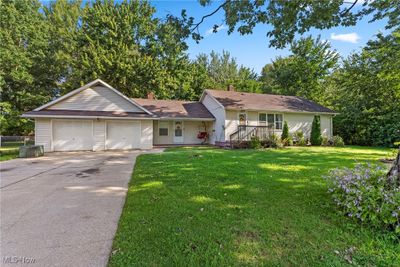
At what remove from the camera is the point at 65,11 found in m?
28.5

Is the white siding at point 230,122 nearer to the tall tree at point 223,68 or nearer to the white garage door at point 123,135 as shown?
the white garage door at point 123,135

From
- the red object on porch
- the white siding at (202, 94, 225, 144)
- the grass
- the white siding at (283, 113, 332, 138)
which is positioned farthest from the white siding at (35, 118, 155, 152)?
the white siding at (283, 113, 332, 138)

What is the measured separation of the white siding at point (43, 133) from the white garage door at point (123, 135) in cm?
332

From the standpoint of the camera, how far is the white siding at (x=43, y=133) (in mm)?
12953

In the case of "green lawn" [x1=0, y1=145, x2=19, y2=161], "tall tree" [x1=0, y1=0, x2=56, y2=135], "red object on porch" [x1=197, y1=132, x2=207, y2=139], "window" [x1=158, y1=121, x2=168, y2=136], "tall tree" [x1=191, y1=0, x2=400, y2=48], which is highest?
"tall tree" [x1=0, y1=0, x2=56, y2=135]

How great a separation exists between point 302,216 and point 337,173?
1.29m

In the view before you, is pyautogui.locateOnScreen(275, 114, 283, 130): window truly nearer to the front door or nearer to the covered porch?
the covered porch

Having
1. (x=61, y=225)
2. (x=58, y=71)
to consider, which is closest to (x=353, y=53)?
(x=61, y=225)

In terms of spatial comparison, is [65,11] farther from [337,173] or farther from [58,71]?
[337,173]

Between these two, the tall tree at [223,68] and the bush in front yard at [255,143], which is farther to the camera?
the tall tree at [223,68]

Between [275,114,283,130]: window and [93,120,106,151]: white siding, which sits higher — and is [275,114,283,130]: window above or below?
above

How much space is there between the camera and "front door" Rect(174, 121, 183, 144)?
1784cm

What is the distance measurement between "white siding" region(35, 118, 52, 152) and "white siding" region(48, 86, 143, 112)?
3.76 feet

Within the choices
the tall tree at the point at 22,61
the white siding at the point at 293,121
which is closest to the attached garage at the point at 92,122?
the white siding at the point at 293,121
